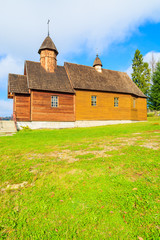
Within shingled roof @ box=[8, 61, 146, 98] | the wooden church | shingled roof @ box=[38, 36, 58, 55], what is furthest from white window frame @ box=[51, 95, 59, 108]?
shingled roof @ box=[38, 36, 58, 55]

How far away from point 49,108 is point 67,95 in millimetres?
3454

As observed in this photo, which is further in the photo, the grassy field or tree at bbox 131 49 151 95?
tree at bbox 131 49 151 95

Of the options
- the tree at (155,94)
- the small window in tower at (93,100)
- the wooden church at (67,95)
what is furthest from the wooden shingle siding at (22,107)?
the tree at (155,94)

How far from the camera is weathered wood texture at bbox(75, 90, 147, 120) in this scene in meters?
22.2

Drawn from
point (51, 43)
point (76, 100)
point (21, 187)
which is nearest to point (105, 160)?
point (21, 187)

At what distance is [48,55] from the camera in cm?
2231

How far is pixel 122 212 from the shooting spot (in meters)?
2.61

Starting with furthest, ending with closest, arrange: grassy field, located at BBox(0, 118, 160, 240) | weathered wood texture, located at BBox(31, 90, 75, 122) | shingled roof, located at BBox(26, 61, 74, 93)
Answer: shingled roof, located at BBox(26, 61, 74, 93), weathered wood texture, located at BBox(31, 90, 75, 122), grassy field, located at BBox(0, 118, 160, 240)

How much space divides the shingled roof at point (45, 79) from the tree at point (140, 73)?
26.6 meters

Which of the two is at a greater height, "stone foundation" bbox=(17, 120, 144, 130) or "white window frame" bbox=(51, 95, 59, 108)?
"white window frame" bbox=(51, 95, 59, 108)

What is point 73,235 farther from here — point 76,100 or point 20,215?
point 76,100

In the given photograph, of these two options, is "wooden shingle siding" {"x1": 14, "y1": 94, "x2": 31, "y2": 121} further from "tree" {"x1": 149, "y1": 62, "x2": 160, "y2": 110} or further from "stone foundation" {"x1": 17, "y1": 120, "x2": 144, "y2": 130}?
"tree" {"x1": 149, "y1": 62, "x2": 160, "y2": 110}

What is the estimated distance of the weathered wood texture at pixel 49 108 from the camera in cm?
1942

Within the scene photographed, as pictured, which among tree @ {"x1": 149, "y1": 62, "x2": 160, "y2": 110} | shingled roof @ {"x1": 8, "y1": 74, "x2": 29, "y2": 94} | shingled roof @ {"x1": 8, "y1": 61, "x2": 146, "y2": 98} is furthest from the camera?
tree @ {"x1": 149, "y1": 62, "x2": 160, "y2": 110}
